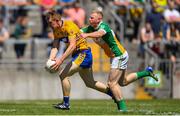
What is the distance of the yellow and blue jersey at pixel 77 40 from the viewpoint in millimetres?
16258

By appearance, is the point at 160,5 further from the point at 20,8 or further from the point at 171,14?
the point at 20,8

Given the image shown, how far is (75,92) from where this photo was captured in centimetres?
2727

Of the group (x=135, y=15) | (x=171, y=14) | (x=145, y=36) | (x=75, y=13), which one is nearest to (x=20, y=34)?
(x=75, y=13)

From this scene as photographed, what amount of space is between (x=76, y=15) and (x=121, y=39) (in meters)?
1.86

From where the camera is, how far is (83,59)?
53.9ft

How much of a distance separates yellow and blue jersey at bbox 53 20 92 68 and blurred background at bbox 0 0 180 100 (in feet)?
31.3

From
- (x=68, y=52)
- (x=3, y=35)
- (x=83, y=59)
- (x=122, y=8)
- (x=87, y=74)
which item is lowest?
(x=87, y=74)

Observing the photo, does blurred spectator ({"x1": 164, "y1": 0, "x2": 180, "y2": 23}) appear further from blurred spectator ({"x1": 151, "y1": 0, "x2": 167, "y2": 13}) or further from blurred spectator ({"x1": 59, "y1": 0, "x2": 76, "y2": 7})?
blurred spectator ({"x1": 59, "y1": 0, "x2": 76, "y2": 7})

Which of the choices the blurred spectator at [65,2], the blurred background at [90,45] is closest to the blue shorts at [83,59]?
the blurred background at [90,45]

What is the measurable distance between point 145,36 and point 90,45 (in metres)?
2.39

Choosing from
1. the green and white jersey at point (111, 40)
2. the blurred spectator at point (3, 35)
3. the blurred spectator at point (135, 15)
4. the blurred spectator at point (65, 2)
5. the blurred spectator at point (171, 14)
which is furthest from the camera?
the blurred spectator at point (171, 14)

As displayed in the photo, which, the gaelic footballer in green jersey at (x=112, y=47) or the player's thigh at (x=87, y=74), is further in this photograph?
the player's thigh at (x=87, y=74)

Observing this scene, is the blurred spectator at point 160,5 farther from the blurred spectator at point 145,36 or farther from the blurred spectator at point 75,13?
the blurred spectator at point 75,13

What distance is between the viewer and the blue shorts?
16.4 m
